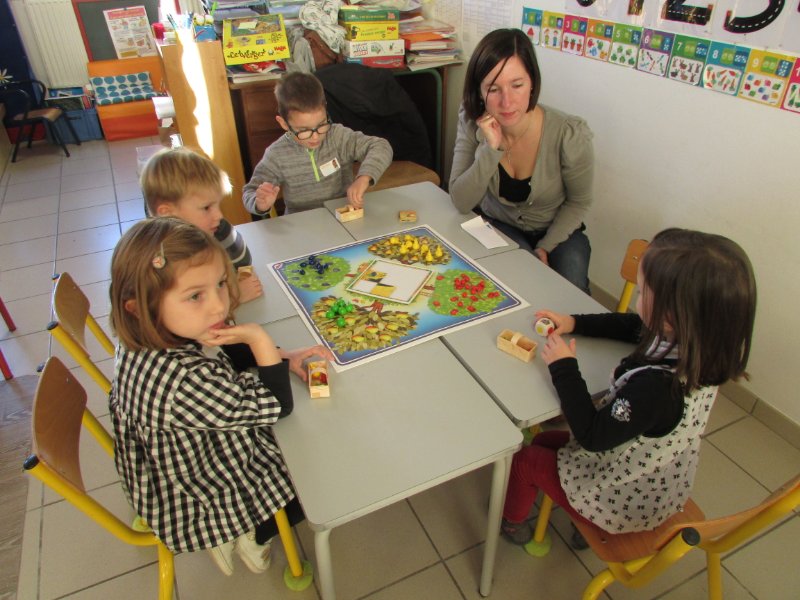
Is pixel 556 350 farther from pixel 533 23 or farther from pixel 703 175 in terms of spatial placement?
pixel 533 23

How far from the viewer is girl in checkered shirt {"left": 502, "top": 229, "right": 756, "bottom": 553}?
3.08 feet

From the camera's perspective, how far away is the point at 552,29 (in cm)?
239

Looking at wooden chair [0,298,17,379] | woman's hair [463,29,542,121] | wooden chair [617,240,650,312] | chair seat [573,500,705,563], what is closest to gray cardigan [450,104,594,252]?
woman's hair [463,29,542,121]

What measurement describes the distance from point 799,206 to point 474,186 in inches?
38.9

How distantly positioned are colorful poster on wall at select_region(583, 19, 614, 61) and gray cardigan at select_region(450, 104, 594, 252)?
1.70ft

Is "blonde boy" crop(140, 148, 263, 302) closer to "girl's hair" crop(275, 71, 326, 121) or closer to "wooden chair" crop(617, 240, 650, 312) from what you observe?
"girl's hair" crop(275, 71, 326, 121)

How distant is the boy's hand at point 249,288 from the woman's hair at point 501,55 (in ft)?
3.24

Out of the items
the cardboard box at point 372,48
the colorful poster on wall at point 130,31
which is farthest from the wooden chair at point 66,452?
the colorful poster on wall at point 130,31

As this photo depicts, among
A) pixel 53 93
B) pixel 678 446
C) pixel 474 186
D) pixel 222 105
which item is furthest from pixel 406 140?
pixel 53 93

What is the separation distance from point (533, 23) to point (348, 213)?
1.42 metres

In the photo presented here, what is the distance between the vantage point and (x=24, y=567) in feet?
5.14

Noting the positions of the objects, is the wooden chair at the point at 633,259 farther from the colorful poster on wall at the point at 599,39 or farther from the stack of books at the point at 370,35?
the stack of books at the point at 370,35

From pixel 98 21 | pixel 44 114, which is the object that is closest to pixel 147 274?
pixel 44 114

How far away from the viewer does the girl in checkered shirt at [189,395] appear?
104 cm
